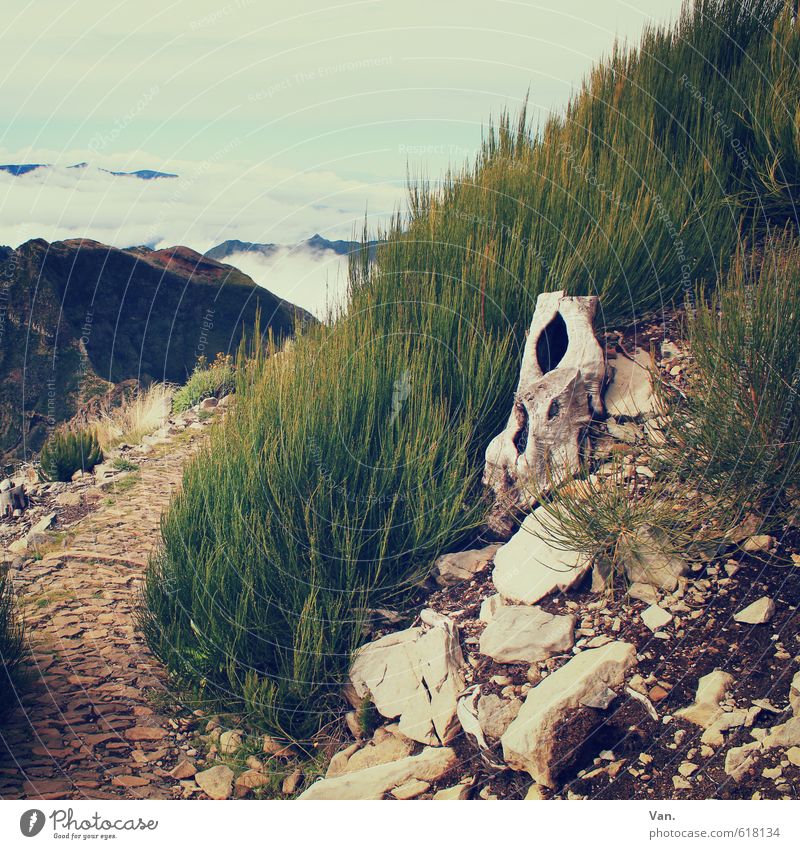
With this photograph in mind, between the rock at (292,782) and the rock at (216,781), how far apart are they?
0.86 feet

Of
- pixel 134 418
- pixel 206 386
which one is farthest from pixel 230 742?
Answer: pixel 134 418

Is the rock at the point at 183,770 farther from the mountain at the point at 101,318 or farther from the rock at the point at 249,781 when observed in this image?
the mountain at the point at 101,318

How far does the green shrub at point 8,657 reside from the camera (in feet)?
13.2

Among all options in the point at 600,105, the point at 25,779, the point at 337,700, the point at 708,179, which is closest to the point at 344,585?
the point at 337,700

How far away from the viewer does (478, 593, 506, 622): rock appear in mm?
4035

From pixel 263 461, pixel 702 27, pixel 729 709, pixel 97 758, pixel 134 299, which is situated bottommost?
pixel 97 758

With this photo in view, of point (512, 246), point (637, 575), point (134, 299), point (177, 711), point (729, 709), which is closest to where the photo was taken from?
point (729, 709)

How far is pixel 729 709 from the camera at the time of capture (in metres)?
3.23

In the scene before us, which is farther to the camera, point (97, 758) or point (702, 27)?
point (702, 27)

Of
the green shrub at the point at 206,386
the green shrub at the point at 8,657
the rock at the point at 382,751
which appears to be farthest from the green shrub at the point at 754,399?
the green shrub at the point at 206,386

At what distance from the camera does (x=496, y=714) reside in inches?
137

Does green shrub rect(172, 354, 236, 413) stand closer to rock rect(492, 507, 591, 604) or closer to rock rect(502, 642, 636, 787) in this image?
rock rect(492, 507, 591, 604)

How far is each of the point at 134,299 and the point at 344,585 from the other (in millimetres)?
8949

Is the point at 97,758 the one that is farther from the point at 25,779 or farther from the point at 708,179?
the point at 708,179
